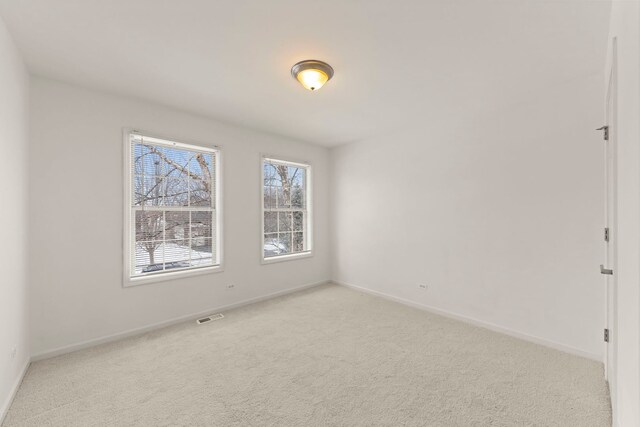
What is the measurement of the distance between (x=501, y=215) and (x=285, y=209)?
308 centimetres

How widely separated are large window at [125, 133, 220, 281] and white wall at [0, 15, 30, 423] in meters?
0.82

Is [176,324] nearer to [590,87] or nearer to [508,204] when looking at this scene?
[508,204]

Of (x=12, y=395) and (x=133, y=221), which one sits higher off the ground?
(x=133, y=221)

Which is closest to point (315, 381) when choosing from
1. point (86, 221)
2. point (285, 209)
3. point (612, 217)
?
point (612, 217)

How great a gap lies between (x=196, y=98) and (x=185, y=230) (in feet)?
5.33

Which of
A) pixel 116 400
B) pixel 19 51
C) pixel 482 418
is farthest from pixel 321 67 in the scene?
pixel 116 400

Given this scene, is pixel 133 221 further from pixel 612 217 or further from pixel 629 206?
pixel 612 217

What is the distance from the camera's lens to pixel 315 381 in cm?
216

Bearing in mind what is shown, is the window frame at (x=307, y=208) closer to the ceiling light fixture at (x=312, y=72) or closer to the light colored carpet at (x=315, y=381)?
the light colored carpet at (x=315, y=381)

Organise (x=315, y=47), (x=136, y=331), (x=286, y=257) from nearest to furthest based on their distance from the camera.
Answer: (x=315, y=47), (x=136, y=331), (x=286, y=257)

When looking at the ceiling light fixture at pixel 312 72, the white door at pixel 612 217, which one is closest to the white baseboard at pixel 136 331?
the ceiling light fixture at pixel 312 72

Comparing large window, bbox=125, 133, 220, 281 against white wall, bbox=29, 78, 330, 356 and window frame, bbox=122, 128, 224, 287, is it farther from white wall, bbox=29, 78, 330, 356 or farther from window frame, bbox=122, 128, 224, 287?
white wall, bbox=29, 78, 330, 356

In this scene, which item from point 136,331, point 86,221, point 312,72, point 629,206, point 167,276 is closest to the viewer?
point 629,206

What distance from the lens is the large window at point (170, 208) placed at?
122 inches
